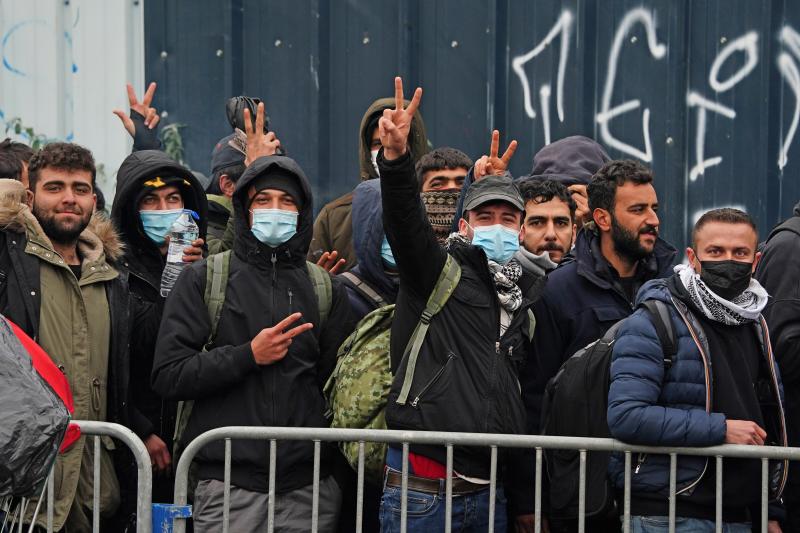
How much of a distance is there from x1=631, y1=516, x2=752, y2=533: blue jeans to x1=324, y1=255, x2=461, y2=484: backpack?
0.89 meters

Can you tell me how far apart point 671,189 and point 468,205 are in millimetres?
2242

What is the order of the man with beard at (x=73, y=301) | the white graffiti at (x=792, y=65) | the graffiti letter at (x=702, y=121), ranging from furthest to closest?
the graffiti letter at (x=702, y=121), the white graffiti at (x=792, y=65), the man with beard at (x=73, y=301)

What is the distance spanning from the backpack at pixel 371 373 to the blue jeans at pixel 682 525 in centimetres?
89

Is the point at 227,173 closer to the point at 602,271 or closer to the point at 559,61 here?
the point at 559,61

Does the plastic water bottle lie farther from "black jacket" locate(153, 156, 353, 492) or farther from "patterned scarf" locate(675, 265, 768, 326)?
"patterned scarf" locate(675, 265, 768, 326)

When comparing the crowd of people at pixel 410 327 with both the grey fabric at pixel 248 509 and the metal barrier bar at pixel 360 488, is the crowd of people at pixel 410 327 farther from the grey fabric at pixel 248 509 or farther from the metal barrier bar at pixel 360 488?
the metal barrier bar at pixel 360 488

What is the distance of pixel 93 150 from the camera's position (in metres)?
7.34

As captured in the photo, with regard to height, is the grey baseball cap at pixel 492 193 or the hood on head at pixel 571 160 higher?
the hood on head at pixel 571 160

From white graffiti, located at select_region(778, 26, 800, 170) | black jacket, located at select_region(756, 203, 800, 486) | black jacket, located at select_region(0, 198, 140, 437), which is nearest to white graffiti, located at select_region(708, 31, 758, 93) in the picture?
white graffiti, located at select_region(778, 26, 800, 170)

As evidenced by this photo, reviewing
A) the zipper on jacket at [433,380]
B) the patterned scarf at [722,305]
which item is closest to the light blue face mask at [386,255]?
the zipper on jacket at [433,380]

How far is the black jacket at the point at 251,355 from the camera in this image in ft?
15.3

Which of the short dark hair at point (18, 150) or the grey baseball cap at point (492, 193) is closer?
the grey baseball cap at point (492, 193)

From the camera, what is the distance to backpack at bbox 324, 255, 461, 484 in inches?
180

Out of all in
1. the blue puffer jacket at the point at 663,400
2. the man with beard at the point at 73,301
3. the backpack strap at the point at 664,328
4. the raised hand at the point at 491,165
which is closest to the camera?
the blue puffer jacket at the point at 663,400
